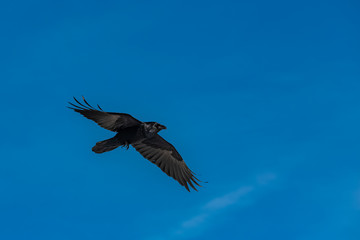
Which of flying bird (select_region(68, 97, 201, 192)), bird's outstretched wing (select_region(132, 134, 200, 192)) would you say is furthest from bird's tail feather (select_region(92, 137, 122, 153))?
bird's outstretched wing (select_region(132, 134, 200, 192))

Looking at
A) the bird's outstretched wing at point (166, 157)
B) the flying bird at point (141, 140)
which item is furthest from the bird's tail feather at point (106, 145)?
the bird's outstretched wing at point (166, 157)

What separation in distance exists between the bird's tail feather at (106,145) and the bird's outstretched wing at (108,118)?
350mm

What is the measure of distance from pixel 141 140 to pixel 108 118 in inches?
69.6

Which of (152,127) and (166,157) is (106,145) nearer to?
(152,127)

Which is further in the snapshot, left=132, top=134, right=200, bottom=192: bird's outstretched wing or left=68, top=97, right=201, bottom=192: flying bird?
left=132, top=134, right=200, bottom=192: bird's outstretched wing

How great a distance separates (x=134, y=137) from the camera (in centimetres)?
1528

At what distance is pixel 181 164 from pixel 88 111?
5166 millimetres

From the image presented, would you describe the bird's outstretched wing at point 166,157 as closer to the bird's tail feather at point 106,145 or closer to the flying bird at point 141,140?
the flying bird at point 141,140

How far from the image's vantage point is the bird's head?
15289 mm

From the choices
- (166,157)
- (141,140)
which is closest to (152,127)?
(141,140)

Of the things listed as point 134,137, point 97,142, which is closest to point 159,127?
point 134,137

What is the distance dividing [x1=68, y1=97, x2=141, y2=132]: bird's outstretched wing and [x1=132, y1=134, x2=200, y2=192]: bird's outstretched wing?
2404 millimetres

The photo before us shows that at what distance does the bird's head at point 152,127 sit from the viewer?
1529 cm

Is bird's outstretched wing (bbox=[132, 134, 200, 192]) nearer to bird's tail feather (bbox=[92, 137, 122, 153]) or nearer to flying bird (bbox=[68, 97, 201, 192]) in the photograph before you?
flying bird (bbox=[68, 97, 201, 192])
